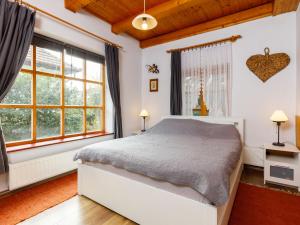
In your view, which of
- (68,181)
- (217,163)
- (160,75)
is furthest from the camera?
(160,75)

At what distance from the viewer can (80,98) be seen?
3.10 metres

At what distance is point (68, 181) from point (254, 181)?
9.04 feet

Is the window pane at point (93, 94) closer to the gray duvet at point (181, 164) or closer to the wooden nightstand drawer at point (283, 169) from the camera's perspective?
the gray duvet at point (181, 164)

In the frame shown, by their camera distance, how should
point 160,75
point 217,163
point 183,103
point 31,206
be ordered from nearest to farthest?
point 217,163
point 31,206
point 183,103
point 160,75

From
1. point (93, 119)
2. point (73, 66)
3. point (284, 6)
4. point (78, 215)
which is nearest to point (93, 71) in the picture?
point (73, 66)

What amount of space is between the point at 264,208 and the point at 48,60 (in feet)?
11.5

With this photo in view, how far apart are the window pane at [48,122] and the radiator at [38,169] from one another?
0.46m

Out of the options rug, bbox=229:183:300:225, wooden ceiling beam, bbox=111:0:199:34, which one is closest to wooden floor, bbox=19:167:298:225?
rug, bbox=229:183:300:225

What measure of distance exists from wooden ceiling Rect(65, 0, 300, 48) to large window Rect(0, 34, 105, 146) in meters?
0.86

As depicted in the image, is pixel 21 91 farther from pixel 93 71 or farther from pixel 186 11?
pixel 186 11

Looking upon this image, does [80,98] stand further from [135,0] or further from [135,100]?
[135,0]

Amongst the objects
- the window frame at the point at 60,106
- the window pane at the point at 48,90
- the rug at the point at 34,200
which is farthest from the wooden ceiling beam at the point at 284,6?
the rug at the point at 34,200

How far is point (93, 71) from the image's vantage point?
3.34 metres

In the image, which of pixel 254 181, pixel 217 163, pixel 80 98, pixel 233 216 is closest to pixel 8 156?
pixel 80 98
